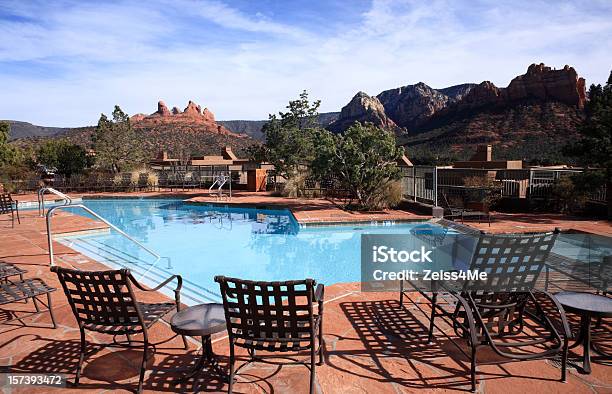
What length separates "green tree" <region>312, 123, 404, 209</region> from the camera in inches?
455

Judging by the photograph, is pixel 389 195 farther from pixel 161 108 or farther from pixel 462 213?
pixel 161 108

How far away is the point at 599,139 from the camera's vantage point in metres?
9.47

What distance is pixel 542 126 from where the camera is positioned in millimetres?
37625

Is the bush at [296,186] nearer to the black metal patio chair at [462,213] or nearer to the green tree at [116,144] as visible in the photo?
the black metal patio chair at [462,213]

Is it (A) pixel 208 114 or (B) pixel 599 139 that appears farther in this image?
(A) pixel 208 114

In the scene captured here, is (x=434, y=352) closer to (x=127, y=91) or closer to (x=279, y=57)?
(x=279, y=57)

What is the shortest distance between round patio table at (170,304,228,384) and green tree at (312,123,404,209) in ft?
29.6

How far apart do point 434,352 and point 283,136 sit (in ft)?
47.4

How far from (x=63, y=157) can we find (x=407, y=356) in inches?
855

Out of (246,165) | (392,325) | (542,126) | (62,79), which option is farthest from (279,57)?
(542,126)

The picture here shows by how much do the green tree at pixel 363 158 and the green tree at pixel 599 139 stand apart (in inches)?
178

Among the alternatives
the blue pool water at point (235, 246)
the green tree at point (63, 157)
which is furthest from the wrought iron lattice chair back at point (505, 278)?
the green tree at point (63, 157)

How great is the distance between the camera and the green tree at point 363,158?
11.6 meters

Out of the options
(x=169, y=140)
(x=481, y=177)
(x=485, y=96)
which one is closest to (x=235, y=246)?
(x=481, y=177)
